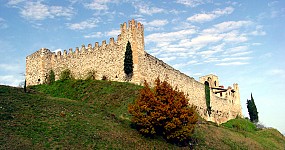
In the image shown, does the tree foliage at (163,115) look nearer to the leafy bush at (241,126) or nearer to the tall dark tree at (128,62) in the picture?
the tall dark tree at (128,62)

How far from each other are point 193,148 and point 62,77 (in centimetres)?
2286

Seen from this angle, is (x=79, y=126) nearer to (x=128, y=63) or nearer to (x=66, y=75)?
(x=128, y=63)

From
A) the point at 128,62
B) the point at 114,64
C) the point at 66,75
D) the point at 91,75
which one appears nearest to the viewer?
the point at 128,62

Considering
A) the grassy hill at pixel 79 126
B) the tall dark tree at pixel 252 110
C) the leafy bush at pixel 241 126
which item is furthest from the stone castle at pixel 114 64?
the tall dark tree at pixel 252 110

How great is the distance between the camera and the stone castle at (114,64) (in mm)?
37000

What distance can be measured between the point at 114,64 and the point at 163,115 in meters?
14.8

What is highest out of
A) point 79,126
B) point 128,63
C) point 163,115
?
point 128,63

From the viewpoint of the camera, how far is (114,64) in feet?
124

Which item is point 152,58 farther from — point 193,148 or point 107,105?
point 193,148

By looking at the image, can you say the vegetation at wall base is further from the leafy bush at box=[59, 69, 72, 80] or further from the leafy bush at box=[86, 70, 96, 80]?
the leafy bush at box=[59, 69, 72, 80]

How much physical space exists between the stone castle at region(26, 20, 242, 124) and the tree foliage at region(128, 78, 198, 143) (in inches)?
383

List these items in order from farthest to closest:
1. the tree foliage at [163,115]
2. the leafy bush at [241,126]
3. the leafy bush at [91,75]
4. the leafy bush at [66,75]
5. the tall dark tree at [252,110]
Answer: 1. the tall dark tree at [252,110]
2. the leafy bush at [241,126]
3. the leafy bush at [66,75]
4. the leafy bush at [91,75]
5. the tree foliage at [163,115]

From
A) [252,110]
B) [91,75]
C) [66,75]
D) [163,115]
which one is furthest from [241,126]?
[163,115]

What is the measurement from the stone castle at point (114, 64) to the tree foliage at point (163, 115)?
9.73 metres
